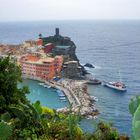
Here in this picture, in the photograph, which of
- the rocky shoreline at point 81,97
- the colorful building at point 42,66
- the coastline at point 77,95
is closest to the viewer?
the rocky shoreline at point 81,97

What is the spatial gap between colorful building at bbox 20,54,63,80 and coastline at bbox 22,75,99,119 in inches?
25.3

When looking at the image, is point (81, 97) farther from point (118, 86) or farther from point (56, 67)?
point (56, 67)

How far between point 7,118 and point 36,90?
33625mm

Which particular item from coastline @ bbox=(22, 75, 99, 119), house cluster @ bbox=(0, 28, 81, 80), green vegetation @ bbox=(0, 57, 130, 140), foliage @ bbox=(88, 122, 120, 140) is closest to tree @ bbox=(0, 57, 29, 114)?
green vegetation @ bbox=(0, 57, 130, 140)

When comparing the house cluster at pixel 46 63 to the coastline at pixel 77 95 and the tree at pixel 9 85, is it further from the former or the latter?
the tree at pixel 9 85

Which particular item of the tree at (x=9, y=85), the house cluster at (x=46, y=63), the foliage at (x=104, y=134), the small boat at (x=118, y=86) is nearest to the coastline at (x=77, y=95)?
the house cluster at (x=46, y=63)

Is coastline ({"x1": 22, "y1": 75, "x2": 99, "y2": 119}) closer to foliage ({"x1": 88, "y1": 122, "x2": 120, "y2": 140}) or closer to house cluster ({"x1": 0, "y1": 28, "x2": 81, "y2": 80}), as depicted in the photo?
house cluster ({"x1": 0, "y1": 28, "x2": 81, "y2": 80})

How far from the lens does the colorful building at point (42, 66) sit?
139ft

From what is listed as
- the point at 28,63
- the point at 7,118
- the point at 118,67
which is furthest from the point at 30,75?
the point at 7,118

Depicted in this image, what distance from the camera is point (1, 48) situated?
50750 mm

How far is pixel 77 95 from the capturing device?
33.8m

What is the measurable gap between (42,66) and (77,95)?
9550 millimetres

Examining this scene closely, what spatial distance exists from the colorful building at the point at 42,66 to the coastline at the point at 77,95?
64 cm

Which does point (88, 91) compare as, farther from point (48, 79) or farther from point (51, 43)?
point (51, 43)
